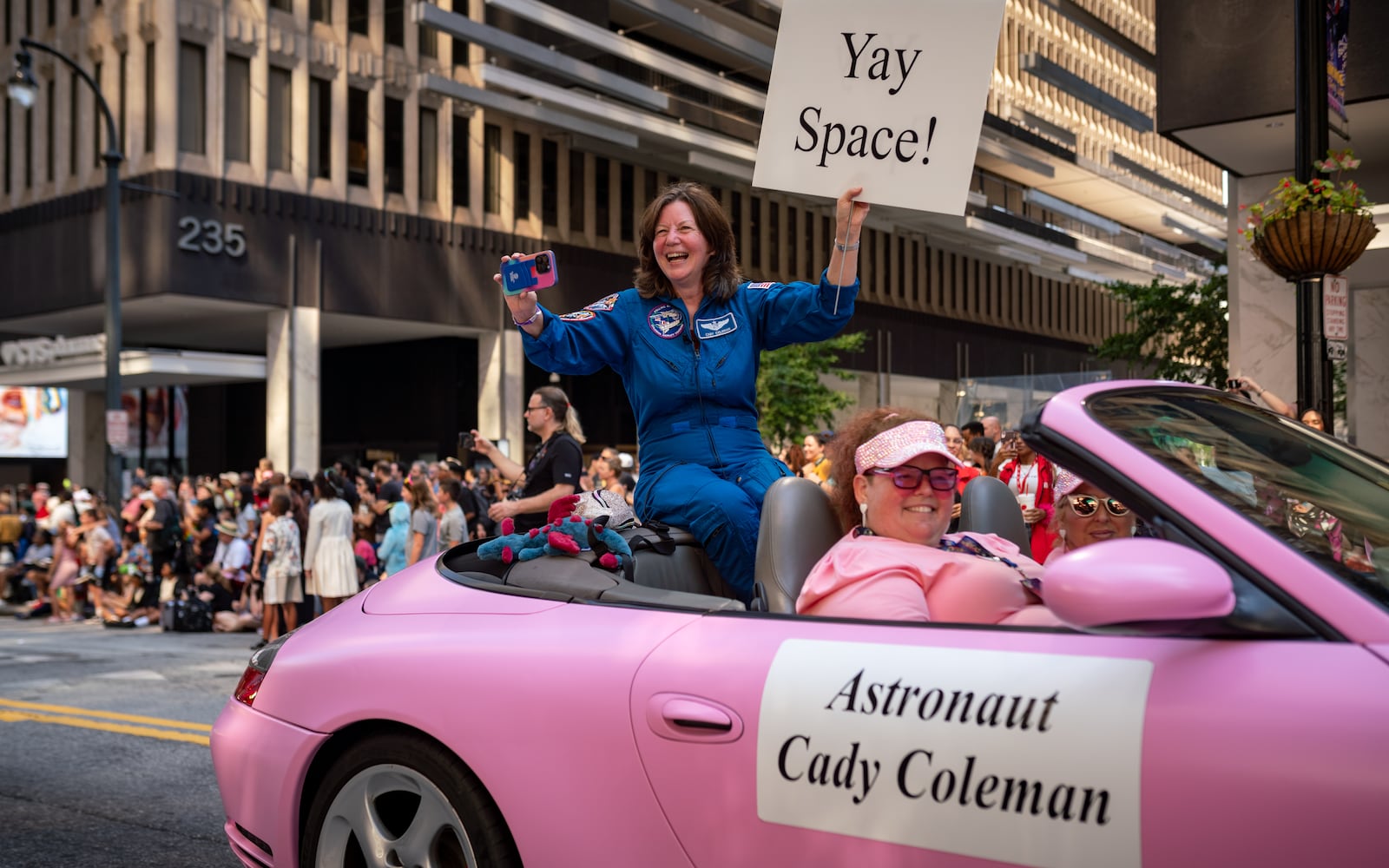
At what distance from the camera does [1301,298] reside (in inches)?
298

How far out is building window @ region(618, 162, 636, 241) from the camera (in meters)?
37.2

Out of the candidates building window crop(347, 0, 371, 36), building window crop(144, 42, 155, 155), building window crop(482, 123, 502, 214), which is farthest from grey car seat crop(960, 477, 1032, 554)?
building window crop(482, 123, 502, 214)

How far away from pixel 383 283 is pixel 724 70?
42.8 ft

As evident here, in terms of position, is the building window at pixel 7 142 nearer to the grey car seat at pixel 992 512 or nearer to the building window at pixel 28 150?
the building window at pixel 28 150

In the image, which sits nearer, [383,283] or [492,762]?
[492,762]

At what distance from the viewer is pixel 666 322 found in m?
4.08

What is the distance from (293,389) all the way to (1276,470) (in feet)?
95.5

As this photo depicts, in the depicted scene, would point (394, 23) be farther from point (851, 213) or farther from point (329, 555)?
point (851, 213)

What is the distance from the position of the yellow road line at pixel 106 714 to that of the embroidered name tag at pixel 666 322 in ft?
14.6

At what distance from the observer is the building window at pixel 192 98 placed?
28.0m

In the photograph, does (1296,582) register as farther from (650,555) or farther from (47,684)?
(47,684)

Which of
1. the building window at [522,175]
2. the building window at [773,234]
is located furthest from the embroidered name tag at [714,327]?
the building window at [773,234]

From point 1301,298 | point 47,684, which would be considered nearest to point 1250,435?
point 1301,298

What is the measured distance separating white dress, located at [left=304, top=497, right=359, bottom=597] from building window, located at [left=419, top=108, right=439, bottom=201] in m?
20.5
